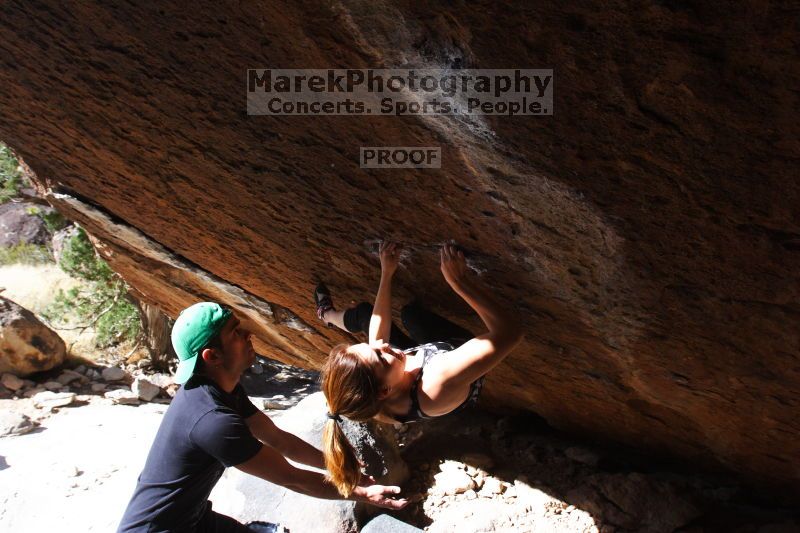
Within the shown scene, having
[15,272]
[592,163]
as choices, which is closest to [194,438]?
[592,163]

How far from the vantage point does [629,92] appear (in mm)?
1620

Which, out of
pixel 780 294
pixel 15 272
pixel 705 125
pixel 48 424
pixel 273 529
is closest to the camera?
pixel 705 125

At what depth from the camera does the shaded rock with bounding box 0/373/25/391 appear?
22.4ft

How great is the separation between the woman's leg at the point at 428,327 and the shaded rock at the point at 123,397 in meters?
5.03

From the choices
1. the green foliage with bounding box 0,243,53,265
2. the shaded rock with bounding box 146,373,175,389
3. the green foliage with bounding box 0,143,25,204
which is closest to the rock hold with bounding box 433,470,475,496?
the shaded rock with bounding box 146,373,175,389

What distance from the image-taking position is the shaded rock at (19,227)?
1405 centimetres

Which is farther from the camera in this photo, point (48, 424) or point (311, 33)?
point (48, 424)

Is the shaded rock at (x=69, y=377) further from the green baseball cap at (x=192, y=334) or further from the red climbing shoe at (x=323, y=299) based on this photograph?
the green baseball cap at (x=192, y=334)

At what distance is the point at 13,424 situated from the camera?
5414 mm

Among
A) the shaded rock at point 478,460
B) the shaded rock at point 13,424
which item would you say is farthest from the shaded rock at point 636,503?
the shaded rock at point 13,424

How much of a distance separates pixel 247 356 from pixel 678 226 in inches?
57.7

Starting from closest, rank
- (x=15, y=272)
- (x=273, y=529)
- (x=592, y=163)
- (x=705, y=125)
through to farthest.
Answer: (x=705, y=125), (x=592, y=163), (x=273, y=529), (x=15, y=272)

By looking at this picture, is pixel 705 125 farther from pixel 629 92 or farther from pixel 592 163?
pixel 592 163

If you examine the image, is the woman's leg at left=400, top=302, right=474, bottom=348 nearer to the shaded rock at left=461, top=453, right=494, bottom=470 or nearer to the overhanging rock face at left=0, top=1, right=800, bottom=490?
the overhanging rock face at left=0, top=1, right=800, bottom=490
